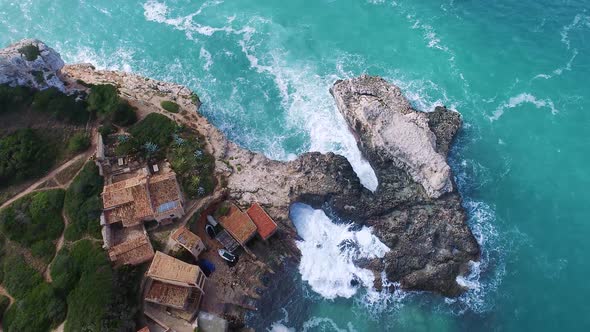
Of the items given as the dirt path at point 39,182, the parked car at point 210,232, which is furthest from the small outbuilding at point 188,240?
the dirt path at point 39,182

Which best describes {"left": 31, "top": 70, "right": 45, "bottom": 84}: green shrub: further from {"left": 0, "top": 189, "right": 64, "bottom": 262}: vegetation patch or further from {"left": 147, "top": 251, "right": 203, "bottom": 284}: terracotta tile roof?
{"left": 147, "top": 251, "right": 203, "bottom": 284}: terracotta tile roof

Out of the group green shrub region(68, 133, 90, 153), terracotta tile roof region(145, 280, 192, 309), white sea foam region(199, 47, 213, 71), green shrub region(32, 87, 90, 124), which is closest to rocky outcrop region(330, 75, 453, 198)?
white sea foam region(199, 47, 213, 71)

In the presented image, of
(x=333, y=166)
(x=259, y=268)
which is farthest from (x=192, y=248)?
(x=333, y=166)

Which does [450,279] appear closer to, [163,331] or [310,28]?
[163,331]

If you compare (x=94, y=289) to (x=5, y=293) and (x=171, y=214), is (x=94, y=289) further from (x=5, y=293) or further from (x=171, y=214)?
(x=171, y=214)

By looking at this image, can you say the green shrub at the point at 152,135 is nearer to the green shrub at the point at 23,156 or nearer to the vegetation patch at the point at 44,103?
the vegetation patch at the point at 44,103

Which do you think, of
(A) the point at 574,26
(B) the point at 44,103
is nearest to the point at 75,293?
(B) the point at 44,103

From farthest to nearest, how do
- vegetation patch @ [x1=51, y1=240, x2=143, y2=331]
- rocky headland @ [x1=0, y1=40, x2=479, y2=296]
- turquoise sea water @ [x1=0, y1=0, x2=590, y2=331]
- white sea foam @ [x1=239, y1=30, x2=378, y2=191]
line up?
1. white sea foam @ [x1=239, y1=30, x2=378, y2=191]
2. rocky headland @ [x1=0, y1=40, x2=479, y2=296]
3. turquoise sea water @ [x1=0, y1=0, x2=590, y2=331]
4. vegetation patch @ [x1=51, y1=240, x2=143, y2=331]
